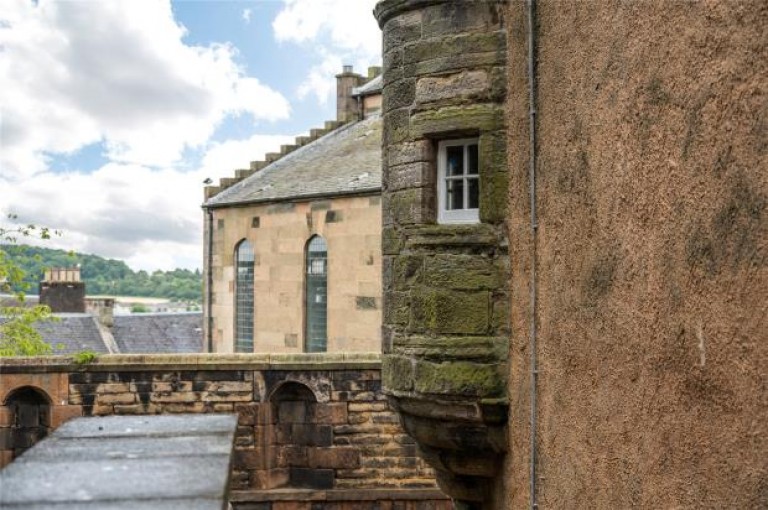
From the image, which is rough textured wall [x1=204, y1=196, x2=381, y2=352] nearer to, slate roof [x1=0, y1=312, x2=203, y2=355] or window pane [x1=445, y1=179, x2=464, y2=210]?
slate roof [x1=0, y1=312, x2=203, y2=355]

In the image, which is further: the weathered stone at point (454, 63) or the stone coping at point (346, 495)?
the stone coping at point (346, 495)

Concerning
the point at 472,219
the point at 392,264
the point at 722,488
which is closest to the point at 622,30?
the point at 722,488

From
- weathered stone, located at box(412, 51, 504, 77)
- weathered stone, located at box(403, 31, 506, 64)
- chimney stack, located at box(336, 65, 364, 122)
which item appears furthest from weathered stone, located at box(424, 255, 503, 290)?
chimney stack, located at box(336, 65, 364, 122)

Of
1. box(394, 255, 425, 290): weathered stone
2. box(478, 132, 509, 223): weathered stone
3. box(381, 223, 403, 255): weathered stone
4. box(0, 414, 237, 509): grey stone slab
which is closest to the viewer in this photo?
box(0, 414, 237, 509): grey stone slab

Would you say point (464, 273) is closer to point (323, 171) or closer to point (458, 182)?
point (458, 182)

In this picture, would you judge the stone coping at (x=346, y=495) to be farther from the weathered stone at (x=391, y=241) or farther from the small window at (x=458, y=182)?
the small window at (x=458, y=182)

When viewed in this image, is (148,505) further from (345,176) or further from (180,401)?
(345,176)

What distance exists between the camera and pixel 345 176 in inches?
880

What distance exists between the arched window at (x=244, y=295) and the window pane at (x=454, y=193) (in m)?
18.3

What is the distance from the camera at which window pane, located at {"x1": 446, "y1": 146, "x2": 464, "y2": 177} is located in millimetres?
7586

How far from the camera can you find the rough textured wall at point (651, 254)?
3.64m

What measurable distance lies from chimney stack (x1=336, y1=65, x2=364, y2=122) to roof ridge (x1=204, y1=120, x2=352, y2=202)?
0.40m

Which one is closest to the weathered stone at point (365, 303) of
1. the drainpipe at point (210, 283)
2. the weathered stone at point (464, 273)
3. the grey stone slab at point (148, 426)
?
the drainpipe at point (210, 283)

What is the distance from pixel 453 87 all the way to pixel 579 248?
2191 millimetres
